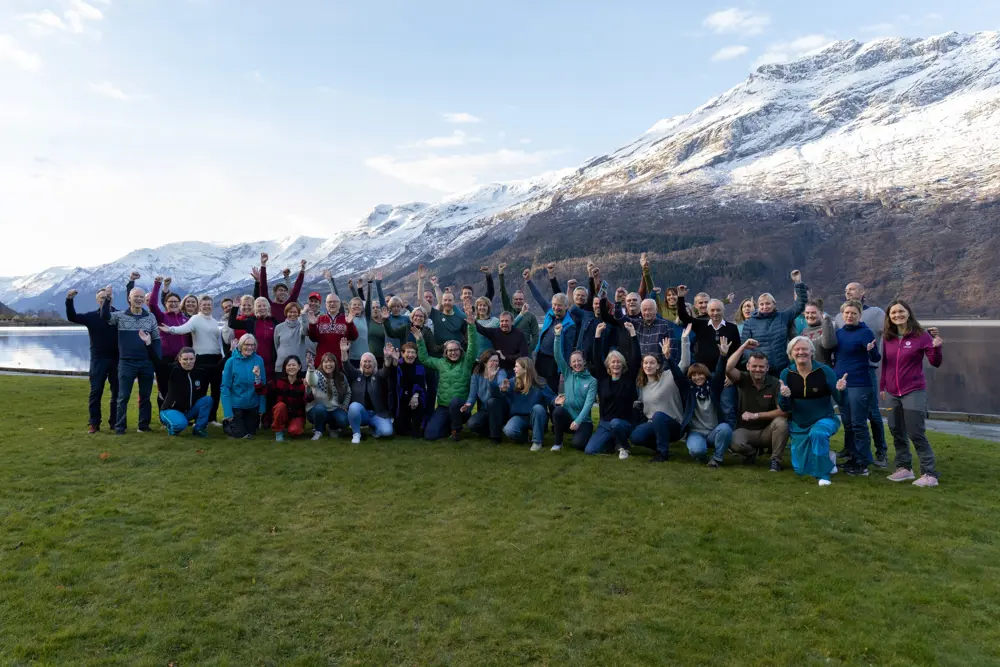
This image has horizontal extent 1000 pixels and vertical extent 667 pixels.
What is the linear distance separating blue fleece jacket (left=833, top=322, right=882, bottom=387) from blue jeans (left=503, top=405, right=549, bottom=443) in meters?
4.70

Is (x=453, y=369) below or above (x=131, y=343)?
below

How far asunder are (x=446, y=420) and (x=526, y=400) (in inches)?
62.6

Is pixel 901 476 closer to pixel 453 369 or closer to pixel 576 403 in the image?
pixel 576 403

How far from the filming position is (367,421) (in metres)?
11.2

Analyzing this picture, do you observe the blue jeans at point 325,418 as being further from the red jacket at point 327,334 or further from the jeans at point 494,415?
the jeans at point 494,415

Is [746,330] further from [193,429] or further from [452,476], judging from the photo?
[193,429]

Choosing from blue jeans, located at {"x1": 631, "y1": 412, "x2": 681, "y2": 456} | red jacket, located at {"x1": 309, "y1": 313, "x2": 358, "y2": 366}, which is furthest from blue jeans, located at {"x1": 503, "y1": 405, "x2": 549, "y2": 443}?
red jacket, located at {"x1": 309, "y1": 313, "x2": 358, "y2": 366}

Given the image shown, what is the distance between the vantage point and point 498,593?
5.20 meters

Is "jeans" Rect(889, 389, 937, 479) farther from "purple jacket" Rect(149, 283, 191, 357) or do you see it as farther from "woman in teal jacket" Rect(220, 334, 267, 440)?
"purple jacket" Rect(149, 283, 191, 357)

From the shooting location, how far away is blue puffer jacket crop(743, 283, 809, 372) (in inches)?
389

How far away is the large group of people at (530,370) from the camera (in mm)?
9078

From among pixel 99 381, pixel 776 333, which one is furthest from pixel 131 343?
pixel 776 333

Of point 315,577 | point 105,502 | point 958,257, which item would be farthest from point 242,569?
point 958,257

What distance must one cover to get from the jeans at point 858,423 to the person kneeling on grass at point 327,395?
8.37 meters
